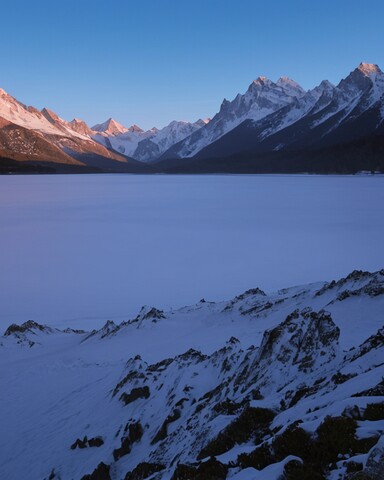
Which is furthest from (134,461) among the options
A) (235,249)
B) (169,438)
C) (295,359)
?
(235,249)

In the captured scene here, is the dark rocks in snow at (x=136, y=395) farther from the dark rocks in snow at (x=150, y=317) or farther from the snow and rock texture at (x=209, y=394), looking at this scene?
the dark rocks in snow at (x=150, y=317)

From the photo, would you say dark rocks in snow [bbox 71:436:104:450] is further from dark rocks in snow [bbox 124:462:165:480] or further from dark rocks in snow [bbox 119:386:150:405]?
dark rocks in snow [bbox 124:462:165:480]

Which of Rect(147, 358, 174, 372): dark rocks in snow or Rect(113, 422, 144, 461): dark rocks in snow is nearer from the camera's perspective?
Rect(113, 422, 144, 461): dark rocks in snow

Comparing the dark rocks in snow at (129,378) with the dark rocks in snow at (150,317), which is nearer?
the dark rocks in snow at (129,378)

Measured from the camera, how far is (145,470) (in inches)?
329

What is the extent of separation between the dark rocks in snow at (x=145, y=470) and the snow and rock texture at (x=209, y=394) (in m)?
0.03

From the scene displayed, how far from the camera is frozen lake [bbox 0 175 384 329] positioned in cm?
2519

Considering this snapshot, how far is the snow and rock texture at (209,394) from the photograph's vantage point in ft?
18.7

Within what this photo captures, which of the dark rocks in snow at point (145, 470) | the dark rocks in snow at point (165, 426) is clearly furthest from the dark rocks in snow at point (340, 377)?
the dark rocks in snow at point (165, 426)

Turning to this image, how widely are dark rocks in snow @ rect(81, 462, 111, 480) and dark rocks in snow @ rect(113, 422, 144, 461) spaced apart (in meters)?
0.59

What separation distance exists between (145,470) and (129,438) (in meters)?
2.25

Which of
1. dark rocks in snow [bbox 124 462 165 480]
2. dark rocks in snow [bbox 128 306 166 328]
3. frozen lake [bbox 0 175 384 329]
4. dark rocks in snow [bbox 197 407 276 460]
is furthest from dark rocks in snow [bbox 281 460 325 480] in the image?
frozen lake [bbox 0 175 384 329]

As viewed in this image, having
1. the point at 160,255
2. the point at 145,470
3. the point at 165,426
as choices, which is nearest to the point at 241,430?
the point at 145,470

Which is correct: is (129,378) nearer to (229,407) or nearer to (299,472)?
(229,407)
